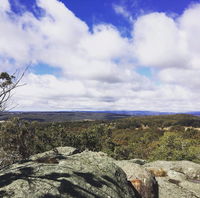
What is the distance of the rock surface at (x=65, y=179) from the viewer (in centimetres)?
618

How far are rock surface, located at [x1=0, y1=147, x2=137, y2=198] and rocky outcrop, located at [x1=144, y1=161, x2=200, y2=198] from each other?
4292 millimetres

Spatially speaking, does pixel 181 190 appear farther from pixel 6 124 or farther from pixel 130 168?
pixel 6 124

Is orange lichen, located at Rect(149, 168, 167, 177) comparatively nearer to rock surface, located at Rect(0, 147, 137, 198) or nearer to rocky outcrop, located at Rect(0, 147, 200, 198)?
rocky outcrop, located at Rect(0, 147, 200, 198)

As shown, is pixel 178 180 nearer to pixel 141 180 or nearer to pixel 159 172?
pixel 159 172

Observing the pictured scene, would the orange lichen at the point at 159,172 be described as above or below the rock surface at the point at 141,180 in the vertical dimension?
below

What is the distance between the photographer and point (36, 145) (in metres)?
24.7

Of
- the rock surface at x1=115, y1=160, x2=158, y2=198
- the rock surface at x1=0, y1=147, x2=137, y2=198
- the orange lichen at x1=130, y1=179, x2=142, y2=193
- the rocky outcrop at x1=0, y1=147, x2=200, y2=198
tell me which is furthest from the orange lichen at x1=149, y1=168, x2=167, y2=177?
the rock surface at x1=0, y1=147, x2=137, y2=198

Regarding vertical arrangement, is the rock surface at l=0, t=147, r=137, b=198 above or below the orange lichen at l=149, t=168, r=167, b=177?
above

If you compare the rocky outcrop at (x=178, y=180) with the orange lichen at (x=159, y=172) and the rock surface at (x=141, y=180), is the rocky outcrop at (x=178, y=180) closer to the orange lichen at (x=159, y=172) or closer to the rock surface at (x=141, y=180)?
the orange lichen at (x=159, y=172)

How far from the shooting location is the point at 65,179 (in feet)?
22.8

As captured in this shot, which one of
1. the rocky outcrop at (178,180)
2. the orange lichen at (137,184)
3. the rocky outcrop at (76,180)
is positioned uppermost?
the rocky outcrop at (76,180)

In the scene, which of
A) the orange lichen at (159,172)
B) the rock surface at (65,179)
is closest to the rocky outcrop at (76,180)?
the rock surface at (65,179)

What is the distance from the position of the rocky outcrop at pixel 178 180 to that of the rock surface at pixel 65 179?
14.1ft

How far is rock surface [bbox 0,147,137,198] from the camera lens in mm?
6184
